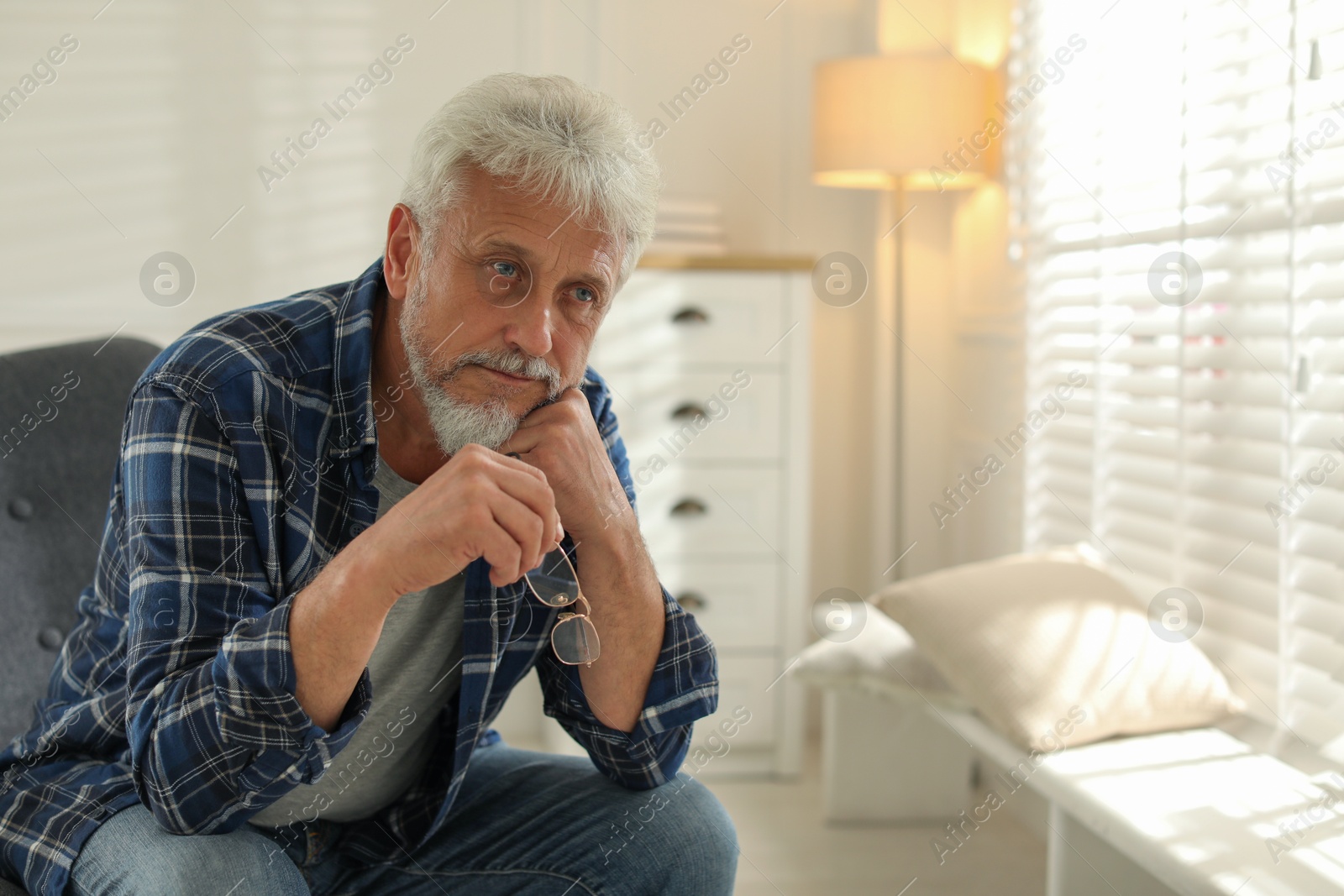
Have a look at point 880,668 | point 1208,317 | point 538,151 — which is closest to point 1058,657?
point 880,668

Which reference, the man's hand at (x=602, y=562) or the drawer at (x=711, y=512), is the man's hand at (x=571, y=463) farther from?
the drawer at (x=711, y=512)

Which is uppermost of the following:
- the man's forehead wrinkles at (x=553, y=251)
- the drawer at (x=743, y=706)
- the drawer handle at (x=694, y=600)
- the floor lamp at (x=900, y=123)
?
the floor lamp at (x=900, y=123)

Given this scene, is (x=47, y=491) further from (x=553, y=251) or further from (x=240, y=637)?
(x=553, y=251)

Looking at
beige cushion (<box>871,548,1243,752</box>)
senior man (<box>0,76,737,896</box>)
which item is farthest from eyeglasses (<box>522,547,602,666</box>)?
beige cushion (<box>871,548,1243,752</box>)

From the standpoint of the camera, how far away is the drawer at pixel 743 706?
2.68 m

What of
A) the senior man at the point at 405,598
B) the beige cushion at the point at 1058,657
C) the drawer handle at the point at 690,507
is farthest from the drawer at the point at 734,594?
the senior man at the point at 405,598

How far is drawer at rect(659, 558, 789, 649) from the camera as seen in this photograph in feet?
8.74

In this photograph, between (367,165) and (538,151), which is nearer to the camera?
(538,151)

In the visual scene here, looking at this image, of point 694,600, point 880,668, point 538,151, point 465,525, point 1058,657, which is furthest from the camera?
point 694,600

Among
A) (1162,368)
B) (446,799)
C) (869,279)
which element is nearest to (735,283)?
(869,279)

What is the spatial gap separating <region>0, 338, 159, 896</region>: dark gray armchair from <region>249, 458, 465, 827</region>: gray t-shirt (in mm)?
415

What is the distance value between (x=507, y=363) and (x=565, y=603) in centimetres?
25

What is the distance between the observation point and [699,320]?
2.62 metres

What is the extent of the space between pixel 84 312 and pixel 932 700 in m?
2.19
